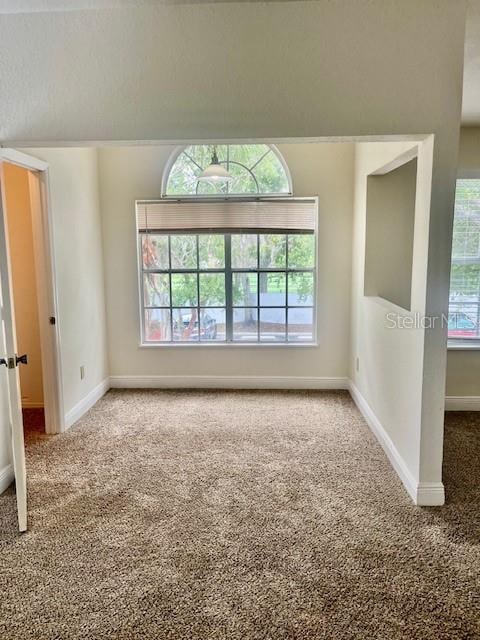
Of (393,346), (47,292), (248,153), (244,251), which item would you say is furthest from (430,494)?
(248,153)

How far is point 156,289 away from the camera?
16.3ft

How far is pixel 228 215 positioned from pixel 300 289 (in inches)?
43.7

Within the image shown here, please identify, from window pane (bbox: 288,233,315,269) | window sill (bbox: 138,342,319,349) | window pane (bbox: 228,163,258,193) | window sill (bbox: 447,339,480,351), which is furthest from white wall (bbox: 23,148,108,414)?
window sill (bbox: 447,339,480,351)

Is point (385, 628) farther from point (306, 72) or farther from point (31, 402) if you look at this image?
point (31, 402)

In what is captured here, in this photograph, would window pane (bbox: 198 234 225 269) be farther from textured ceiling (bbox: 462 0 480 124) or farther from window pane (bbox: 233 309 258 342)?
textured ceiling (bbox: 462 0 480 124)

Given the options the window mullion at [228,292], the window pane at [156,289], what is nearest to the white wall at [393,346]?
the window mullion at [228,292]

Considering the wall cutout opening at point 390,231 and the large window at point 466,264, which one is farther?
the large window at point 466,264

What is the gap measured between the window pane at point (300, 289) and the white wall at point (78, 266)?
204 centimetres

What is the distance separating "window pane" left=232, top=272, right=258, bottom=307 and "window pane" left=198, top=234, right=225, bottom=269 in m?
0.23

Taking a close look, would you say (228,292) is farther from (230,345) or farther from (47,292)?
(47,292)

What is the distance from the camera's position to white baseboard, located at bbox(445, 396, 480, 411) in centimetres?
432

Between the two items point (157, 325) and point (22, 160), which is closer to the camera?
point (22, 160)

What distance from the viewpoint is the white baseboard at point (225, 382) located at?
4.91 meters

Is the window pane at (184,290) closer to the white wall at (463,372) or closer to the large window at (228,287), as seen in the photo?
the large window at (228,287)
